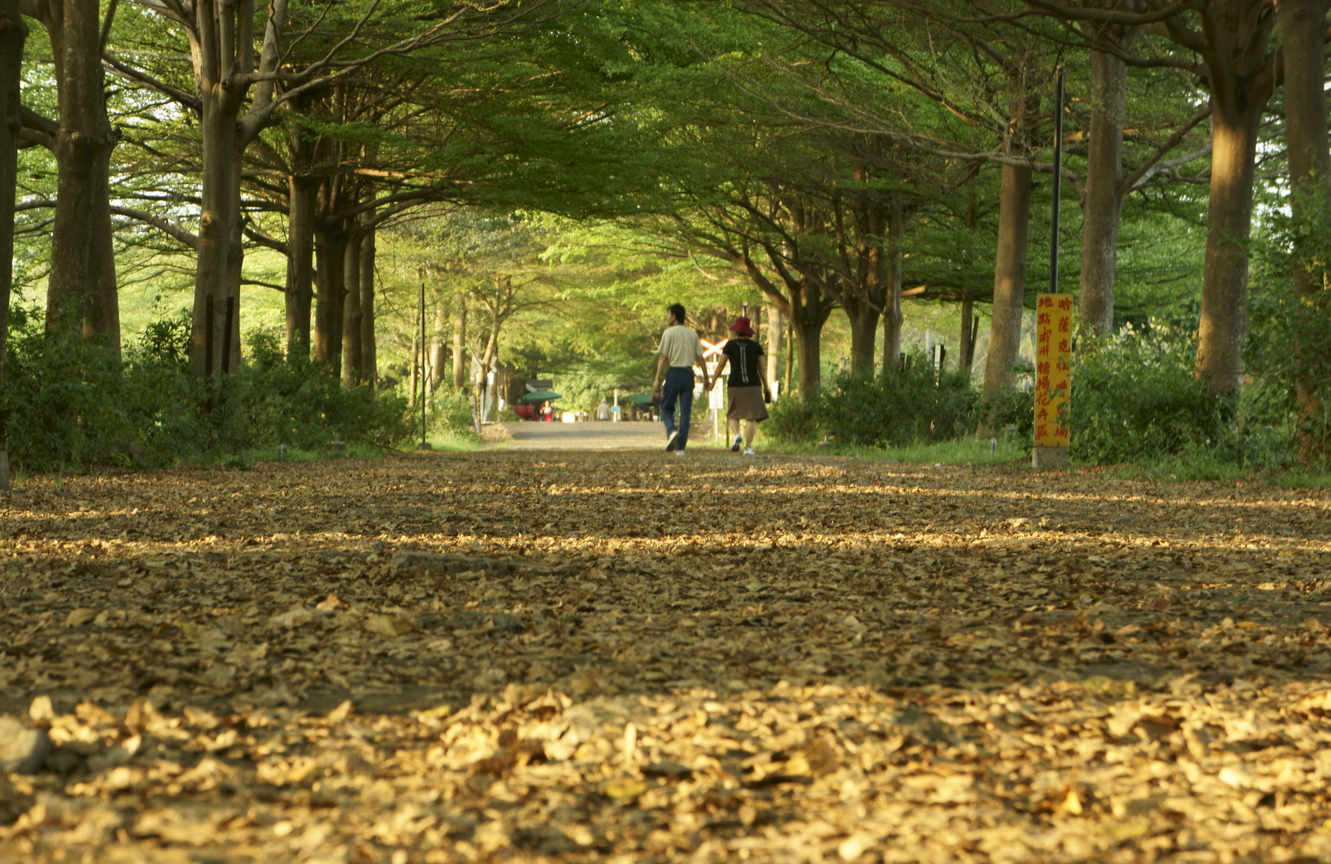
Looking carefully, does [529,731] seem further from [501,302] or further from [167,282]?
[501,302]

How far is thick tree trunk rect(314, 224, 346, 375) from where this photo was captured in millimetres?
17984

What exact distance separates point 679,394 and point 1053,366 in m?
5.20

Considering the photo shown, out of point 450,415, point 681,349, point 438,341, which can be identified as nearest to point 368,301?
point 450,415

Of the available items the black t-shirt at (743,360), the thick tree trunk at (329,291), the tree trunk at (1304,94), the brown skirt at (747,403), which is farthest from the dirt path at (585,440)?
the tree trunk at (1304,94)

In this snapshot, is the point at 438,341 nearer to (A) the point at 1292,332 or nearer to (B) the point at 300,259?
(B) the point at 300,259

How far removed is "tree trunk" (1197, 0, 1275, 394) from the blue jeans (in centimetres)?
603

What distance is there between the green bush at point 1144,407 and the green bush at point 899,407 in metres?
5.66

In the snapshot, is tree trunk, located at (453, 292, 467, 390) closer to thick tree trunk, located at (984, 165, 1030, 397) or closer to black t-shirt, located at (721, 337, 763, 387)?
thick tree trunk, located at (984, 165, 1030, 397)

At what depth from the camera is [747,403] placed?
16.4 m

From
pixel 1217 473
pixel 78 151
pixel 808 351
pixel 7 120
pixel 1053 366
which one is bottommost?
pixel 1217 473

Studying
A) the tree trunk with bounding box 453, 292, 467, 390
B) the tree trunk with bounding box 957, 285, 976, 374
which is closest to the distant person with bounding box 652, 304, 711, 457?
the tree trunk with bounding box 957, 285, 976, 374

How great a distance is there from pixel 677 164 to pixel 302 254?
551 centimetres

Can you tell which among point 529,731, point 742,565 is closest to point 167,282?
point 742,565

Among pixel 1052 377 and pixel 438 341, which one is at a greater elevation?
pixel 438 341
